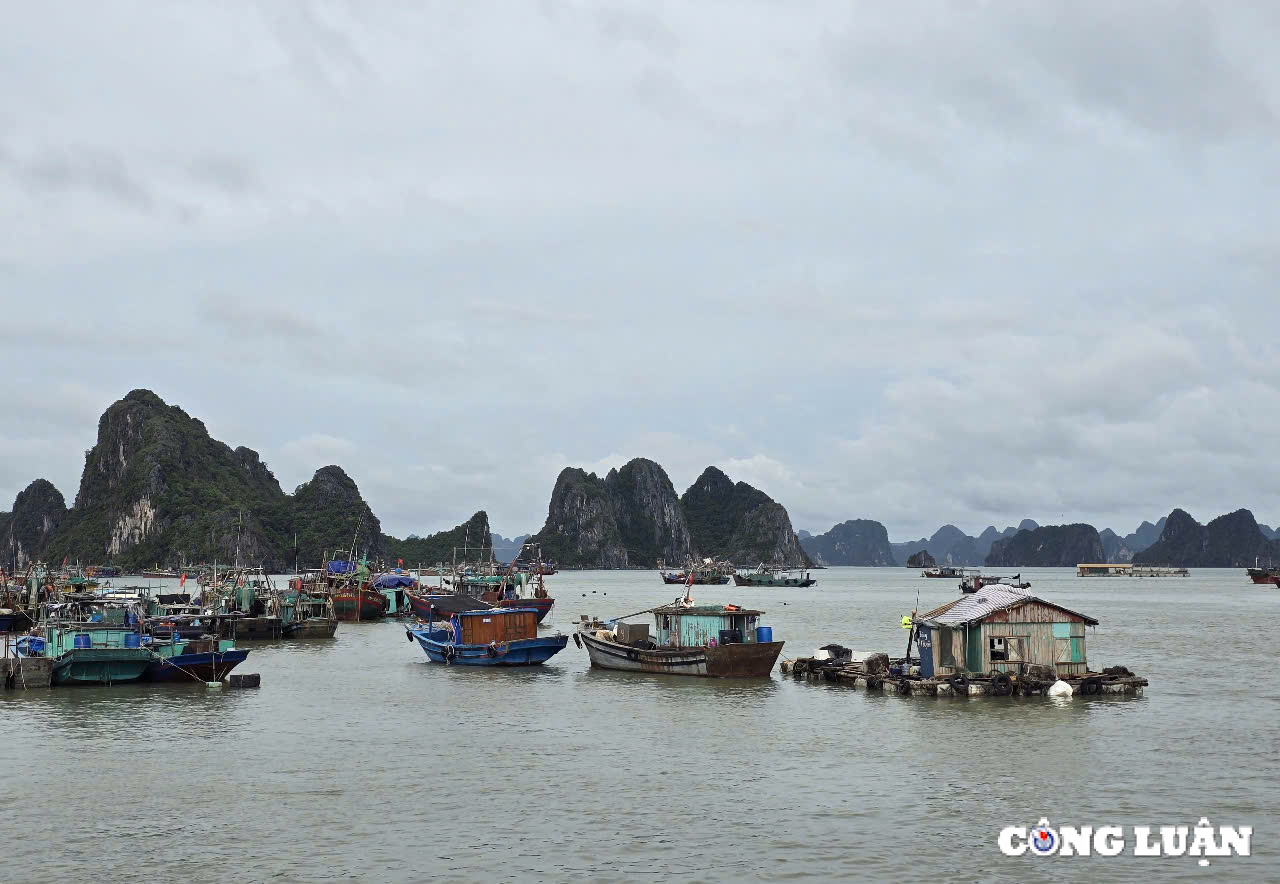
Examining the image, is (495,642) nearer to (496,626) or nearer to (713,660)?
(496,626)

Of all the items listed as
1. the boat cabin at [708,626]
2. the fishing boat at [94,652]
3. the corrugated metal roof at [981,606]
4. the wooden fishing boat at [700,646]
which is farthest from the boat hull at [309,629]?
the corrugated metal roof at [981,606]

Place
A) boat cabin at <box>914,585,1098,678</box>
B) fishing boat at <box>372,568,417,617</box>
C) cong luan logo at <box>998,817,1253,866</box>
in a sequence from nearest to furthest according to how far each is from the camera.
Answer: cong luan logo at <box>998,817,1253,866</box> < boat cabin at <box>914,585,1098,678</box> < fishing boat at <box>372,568,417,617</box>

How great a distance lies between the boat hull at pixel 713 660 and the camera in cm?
5275

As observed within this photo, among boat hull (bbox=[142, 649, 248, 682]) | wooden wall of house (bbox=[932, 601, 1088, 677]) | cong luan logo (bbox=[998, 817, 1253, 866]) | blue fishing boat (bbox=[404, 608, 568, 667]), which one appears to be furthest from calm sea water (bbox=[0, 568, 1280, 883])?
blue fishing boat (bbox=[404, 608, 568, 667])

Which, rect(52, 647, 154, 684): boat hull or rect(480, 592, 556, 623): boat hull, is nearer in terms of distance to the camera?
rect(52, 647, 154, 684): boat hull

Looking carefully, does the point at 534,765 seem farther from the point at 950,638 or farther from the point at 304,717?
the point at 950,638

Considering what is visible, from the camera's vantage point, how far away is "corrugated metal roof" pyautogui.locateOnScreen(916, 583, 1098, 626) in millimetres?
45969

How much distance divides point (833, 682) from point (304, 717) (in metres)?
23.8

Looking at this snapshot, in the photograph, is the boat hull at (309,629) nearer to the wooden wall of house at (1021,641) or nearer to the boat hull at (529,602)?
the boat hull at (529,602)

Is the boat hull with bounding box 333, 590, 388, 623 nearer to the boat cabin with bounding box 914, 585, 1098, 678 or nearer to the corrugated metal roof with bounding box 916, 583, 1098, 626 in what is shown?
the corrugated metal roof with bounding box 916, 583, 1098, 626

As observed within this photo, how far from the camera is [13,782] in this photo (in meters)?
29.6

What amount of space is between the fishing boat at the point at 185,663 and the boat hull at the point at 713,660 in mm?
19554

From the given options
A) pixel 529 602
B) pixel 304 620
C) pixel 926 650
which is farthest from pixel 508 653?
pixel 529 602

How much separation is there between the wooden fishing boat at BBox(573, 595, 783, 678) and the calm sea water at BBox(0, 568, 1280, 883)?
1.18 meters
